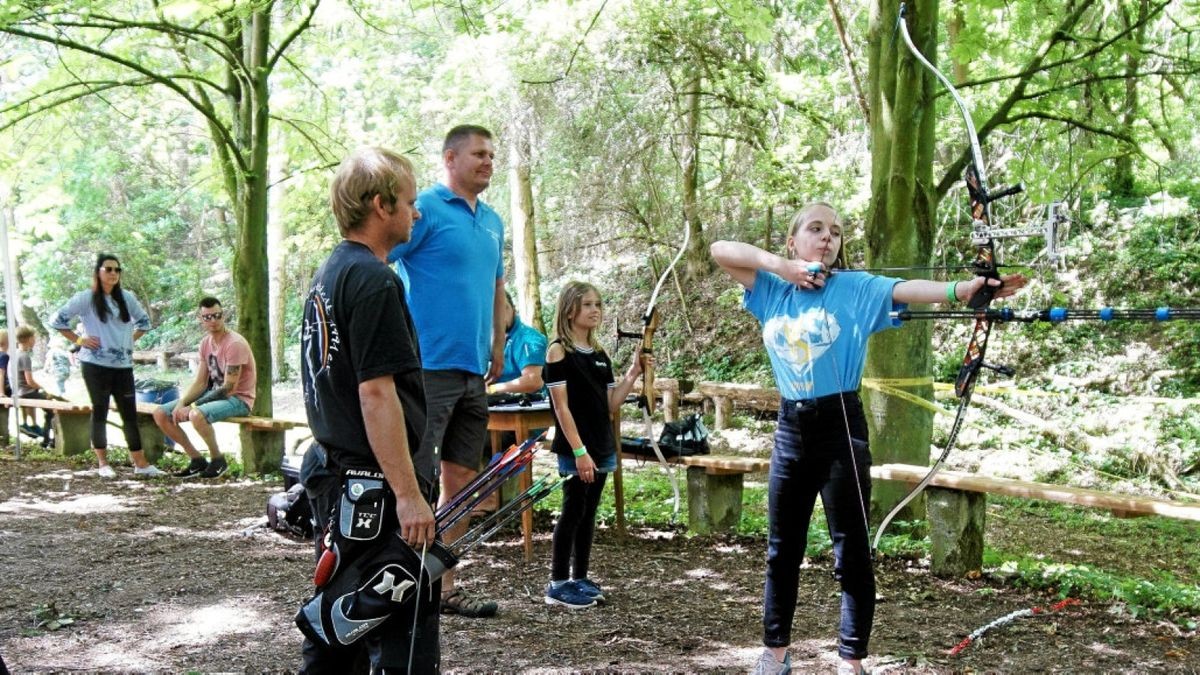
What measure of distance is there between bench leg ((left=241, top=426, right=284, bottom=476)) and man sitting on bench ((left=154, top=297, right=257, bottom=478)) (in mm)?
171

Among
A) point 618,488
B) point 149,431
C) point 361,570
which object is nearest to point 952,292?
point 361,570

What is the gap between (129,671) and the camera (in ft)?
10.5

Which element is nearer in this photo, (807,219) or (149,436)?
(807,219)

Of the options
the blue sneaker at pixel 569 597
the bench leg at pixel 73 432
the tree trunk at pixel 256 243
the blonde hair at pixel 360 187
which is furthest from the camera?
the bench leg at pixel 73 432

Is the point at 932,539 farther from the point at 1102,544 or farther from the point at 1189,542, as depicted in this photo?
the point at 1189,542

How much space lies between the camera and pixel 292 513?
5.23 metres

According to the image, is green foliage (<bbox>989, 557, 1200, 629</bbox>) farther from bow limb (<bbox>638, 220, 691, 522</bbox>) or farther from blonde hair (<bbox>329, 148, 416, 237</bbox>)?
blonde hair (<bbox>329, 148, 416, 237</bbox>)

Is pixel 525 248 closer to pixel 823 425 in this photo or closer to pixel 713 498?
pixel 713 498

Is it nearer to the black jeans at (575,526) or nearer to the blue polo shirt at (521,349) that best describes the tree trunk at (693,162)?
the blue polo shirt at (521,349)

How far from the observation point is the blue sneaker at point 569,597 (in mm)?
3967

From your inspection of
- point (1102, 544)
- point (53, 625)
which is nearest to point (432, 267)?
point (53, 625)

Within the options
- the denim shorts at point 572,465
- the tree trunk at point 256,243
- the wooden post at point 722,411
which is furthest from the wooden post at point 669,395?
the denim shorts at point 572,465

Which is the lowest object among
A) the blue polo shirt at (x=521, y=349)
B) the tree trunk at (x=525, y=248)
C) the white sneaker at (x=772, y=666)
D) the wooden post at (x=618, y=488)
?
the white sneaker at (x=772, y=666)

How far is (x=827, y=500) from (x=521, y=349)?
245 centimetres
